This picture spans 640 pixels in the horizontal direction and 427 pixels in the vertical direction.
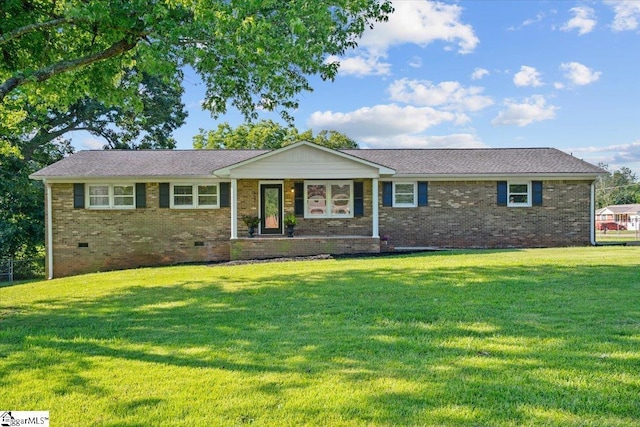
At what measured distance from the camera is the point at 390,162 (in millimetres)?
18641

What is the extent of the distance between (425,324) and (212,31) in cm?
657

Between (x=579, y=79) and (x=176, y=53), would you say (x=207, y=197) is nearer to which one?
(x=176, y=53)

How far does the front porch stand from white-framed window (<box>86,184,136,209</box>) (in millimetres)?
4695

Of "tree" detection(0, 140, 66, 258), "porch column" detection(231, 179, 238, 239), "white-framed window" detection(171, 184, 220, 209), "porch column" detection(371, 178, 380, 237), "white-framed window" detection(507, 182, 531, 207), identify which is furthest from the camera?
"tree" detection(0, 140, 66, 258)

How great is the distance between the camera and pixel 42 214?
77.7 ft

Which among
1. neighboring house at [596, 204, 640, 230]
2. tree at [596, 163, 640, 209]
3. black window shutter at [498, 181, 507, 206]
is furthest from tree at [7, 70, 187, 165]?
tree at [596, 163, 640, 209]

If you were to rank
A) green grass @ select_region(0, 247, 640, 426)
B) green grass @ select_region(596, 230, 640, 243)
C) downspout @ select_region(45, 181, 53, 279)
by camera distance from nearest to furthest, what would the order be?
green grass @ select_region(0, 247, 640, 426)
downspout @ select_region(45, 181, 53, 279)
green grass @ select_region(596, 230, 640, 243)

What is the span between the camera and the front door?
17500 mm

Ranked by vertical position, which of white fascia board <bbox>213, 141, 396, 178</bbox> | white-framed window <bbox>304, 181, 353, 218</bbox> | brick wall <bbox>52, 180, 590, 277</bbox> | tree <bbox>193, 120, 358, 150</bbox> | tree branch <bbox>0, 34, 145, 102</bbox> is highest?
tree <bbox>193, 120, 358, 150</bbox>

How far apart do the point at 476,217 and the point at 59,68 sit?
578 inches

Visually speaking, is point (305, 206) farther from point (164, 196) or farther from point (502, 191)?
point (502, 191)

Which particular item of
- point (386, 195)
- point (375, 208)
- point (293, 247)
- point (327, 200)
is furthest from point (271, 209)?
point (386, 195)

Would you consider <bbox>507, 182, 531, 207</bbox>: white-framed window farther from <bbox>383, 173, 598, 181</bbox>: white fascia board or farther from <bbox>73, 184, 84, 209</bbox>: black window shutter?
<bbox>73, 184, 84, 209</bbox>: black window shutter

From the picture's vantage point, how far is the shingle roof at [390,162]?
16938 millimetres
